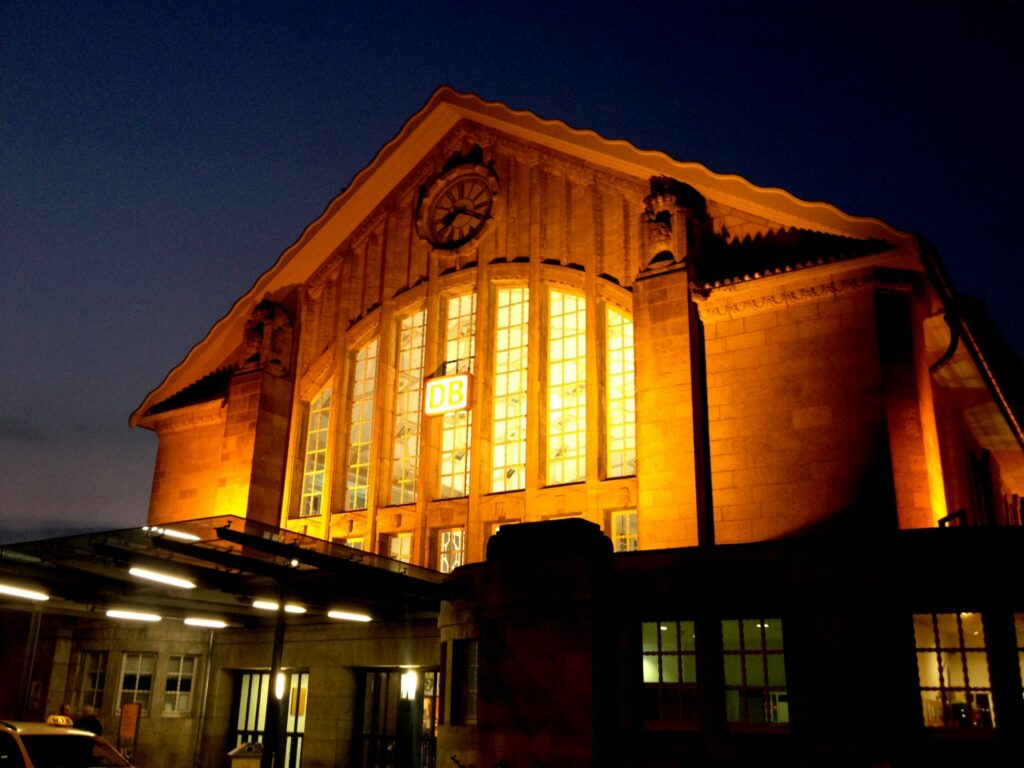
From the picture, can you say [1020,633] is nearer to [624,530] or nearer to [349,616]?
[624,530]

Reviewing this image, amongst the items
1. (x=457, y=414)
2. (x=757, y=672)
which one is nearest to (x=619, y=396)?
(x=457, y=414)

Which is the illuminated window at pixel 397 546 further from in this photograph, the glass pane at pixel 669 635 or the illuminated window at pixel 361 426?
the glass pane at pixel 669 635

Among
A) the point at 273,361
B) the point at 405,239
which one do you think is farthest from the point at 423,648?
the point at 405,239

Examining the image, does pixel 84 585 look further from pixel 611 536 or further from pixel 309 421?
pixel 611 536

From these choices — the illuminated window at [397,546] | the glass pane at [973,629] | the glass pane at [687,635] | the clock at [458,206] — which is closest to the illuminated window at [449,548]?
the illuminated window at [397,546]

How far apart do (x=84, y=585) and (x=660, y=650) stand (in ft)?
37.2

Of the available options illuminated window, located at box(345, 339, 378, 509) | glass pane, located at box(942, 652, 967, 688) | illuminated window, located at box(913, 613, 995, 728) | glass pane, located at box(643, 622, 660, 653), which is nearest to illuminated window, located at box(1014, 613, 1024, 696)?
illuminated window, located at box(913, 613, 995, 728)

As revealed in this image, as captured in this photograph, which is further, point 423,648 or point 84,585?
point 423,648

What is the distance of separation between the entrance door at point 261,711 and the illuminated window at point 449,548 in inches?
181

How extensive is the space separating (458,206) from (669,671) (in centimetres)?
1451

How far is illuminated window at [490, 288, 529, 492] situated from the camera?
2261 centimetres

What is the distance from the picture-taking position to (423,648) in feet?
69.6

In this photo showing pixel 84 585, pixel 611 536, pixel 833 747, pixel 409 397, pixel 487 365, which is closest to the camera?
pixel 833 747

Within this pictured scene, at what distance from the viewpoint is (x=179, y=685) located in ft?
82.5
